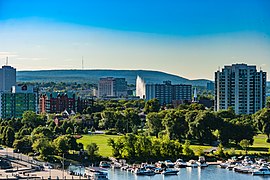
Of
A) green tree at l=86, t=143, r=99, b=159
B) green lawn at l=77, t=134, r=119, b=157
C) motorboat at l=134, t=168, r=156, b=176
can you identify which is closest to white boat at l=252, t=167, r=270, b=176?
motorboat at l=134, t=168, r=156, b=176

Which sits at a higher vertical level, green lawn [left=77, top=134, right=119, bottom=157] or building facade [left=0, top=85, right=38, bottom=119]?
building facade [left=0, top=85, right=38, bottom=119]

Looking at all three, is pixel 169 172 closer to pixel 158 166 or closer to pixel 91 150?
pixel 158 166

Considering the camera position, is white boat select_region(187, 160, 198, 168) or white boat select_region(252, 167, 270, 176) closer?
white boat select_region(252, 167, 270, 176)

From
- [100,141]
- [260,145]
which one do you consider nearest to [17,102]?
[100,141]

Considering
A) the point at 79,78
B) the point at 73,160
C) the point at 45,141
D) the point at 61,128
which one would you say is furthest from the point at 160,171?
the point at 79,78

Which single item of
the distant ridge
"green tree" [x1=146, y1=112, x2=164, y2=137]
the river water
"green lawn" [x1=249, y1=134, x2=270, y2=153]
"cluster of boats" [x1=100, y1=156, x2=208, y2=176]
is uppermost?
the distant ridge

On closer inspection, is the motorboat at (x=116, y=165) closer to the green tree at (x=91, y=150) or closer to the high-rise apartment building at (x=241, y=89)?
the green tree at (x=91, y=150)

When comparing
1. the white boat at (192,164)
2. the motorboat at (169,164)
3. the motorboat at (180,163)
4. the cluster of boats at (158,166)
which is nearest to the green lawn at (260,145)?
the cluster of boats at (158,166)

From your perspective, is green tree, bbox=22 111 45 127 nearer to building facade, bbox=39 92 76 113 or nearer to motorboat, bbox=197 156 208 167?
building facade, bbox=39 92 76 113
